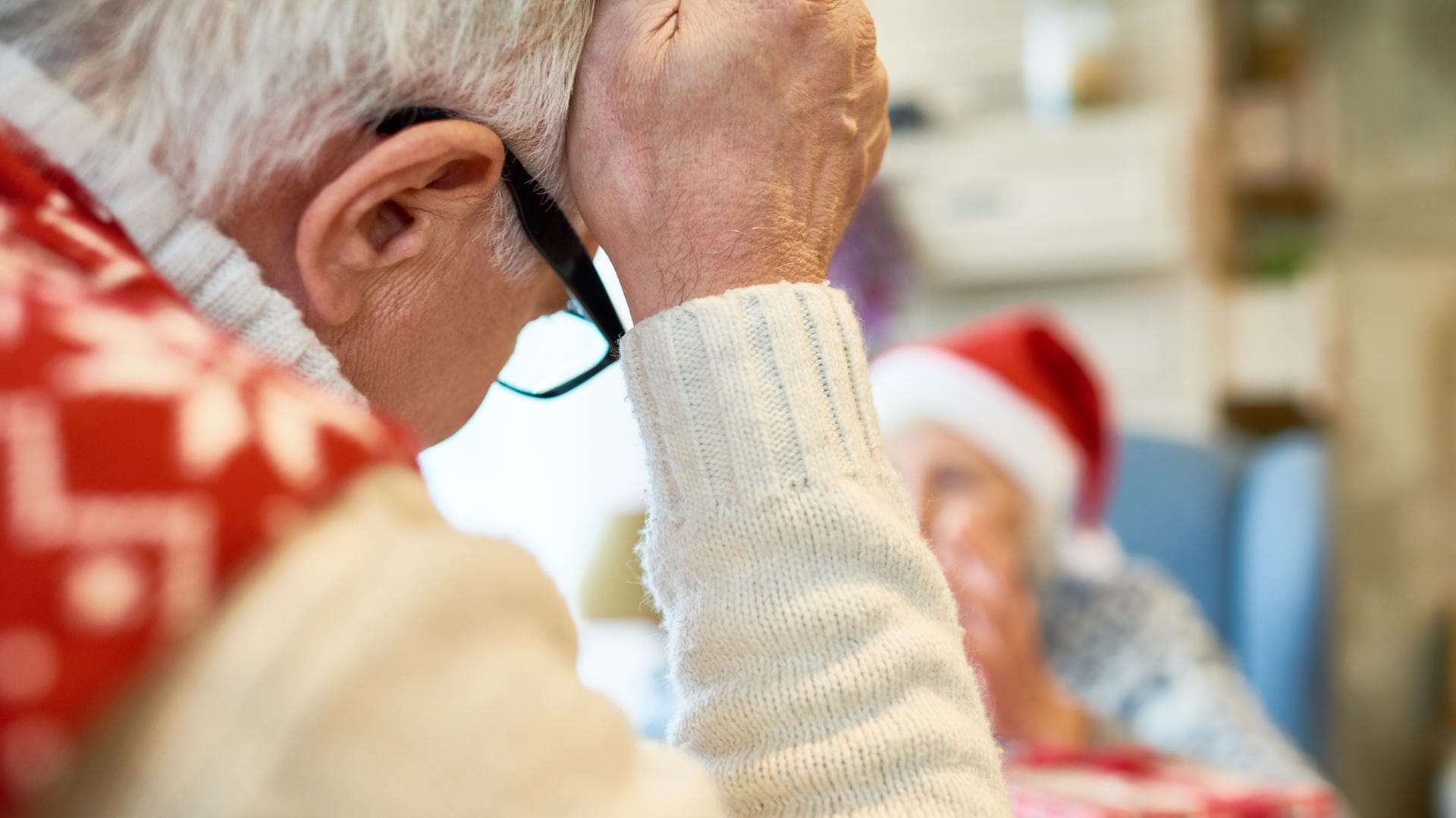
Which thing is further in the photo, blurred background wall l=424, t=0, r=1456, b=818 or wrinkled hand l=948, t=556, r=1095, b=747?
blurred background wall l=424, t=0, r=1456, b=818

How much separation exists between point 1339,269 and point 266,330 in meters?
Result: 2.96

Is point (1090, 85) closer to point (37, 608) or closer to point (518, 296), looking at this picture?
point (518, 296)

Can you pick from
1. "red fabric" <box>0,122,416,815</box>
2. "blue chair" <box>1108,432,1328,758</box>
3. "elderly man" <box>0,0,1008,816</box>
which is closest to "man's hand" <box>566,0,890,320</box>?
"elderly man" <box>0,0,1008,816</box>

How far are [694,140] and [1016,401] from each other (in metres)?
1.33

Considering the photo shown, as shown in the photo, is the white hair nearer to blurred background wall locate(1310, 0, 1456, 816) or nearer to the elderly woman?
the elderly woman

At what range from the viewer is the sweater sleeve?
0.47 m

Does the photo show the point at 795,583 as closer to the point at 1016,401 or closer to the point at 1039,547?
the point at 1016,401

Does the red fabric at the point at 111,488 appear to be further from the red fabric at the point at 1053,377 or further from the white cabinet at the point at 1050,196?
the white cabinet at the point at 1050,196

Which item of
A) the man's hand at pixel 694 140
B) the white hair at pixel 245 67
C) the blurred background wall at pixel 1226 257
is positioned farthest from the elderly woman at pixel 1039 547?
the white hair at pixel 245 67

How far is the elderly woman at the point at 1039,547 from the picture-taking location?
69.4 inches

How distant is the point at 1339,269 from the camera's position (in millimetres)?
2877

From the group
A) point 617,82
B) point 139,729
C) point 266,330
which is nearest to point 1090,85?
point 617,82

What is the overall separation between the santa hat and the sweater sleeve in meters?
1.28

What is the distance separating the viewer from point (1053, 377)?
1882 mm
